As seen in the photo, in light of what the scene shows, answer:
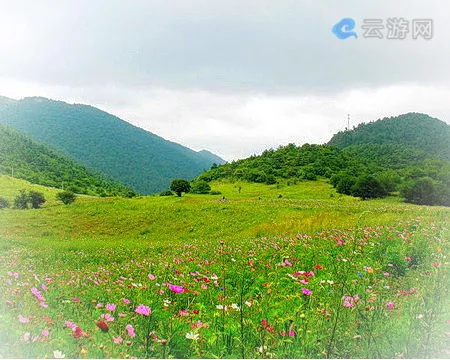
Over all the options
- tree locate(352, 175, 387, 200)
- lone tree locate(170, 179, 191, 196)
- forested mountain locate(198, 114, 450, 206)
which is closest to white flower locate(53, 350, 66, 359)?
tree locate(352, 175, 387, 200)

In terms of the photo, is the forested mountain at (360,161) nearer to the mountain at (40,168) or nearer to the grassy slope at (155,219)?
the grassy slope at (155,219)

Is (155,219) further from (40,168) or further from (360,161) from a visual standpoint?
(40,168)

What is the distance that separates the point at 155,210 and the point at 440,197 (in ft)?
124

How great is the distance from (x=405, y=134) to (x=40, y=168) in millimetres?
113119

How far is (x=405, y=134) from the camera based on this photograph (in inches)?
4786

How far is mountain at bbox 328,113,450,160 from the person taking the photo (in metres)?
93.8

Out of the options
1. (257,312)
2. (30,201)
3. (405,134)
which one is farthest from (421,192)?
(405,134)

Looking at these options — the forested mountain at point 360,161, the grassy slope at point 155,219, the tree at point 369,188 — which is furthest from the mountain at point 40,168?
the tree at point 369,188

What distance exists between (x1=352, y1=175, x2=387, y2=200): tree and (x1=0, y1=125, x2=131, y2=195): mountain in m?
78.1

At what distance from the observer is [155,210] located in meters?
43.0

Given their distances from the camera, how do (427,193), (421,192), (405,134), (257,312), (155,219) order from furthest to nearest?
1. (405,134)
2. (421,192)
3. (427,193)
4. (155,219)
5. (257,312)

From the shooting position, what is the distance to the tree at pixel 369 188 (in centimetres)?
6288

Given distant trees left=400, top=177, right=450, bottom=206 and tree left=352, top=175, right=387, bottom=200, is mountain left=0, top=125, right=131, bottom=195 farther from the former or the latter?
distant trees left=400, top=177, right=450, bottom=206

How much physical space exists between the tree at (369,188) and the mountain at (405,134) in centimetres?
2213
